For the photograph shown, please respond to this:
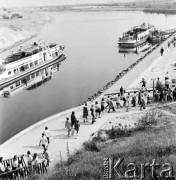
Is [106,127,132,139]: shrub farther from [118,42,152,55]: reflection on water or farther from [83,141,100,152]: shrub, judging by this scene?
[118,42,152,55]: reflection on water

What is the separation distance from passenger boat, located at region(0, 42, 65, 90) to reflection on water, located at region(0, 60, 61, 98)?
58cm

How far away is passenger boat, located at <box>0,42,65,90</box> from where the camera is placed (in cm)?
4409

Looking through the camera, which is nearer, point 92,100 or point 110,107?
point 110,107

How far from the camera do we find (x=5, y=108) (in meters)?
34.1

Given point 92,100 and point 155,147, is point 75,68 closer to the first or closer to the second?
point 92,100

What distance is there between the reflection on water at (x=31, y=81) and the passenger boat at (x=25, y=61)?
0.58m

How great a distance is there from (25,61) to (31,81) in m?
4.00

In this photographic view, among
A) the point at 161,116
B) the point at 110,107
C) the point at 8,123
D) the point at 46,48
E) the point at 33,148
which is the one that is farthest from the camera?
the point at 46,48

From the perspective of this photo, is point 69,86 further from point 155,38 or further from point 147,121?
point 155,38

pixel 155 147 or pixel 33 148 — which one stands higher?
pixel 155 147

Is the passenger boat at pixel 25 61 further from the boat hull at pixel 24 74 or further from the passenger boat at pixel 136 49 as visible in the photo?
the passenger boat at pixel 136 49

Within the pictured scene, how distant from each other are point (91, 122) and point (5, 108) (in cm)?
1447

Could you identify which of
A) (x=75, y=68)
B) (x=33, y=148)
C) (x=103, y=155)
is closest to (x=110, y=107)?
(x=33, y=148)

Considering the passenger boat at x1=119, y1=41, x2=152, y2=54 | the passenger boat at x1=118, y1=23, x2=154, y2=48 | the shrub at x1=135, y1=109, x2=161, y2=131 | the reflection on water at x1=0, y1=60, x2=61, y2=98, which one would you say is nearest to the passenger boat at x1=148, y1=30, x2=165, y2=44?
the passenger boat at x1=118, y1=23, x2=154, y2=48
